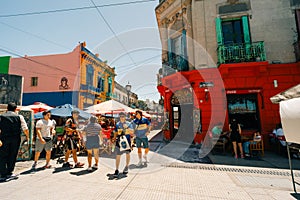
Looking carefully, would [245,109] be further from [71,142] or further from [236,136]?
[71,142]

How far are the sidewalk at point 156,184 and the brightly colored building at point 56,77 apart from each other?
12746mm

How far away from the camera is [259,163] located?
5.54m

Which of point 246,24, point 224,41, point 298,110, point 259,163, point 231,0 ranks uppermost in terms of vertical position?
point 231,0

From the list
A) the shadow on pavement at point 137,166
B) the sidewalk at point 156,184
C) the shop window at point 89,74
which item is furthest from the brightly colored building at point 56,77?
the shadow on pavement at point 137,166

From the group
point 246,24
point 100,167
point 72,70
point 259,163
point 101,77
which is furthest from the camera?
point 101,77

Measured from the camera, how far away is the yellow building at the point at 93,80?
17.2 meters

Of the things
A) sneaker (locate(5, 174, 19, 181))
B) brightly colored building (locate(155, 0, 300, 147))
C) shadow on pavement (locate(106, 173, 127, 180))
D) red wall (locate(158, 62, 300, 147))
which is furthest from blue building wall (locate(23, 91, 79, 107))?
shadow on pavement (locate(106, 173, 127, 180))

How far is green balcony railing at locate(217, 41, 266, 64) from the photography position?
7973mm

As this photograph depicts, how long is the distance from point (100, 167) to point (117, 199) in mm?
2175

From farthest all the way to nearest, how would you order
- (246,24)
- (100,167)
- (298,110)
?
(246,24), (100,167), (298,110)

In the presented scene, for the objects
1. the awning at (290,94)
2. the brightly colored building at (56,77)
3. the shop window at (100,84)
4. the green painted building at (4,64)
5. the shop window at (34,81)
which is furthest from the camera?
the shop window at (100,84)

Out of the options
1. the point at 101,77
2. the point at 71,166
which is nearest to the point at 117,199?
the point at 71,166

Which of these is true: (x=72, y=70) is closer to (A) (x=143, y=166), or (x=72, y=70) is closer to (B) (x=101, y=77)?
(B) (x=101, y=77)

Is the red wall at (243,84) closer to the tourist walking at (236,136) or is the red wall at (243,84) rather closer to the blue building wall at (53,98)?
the tourist walking at (236,136)
